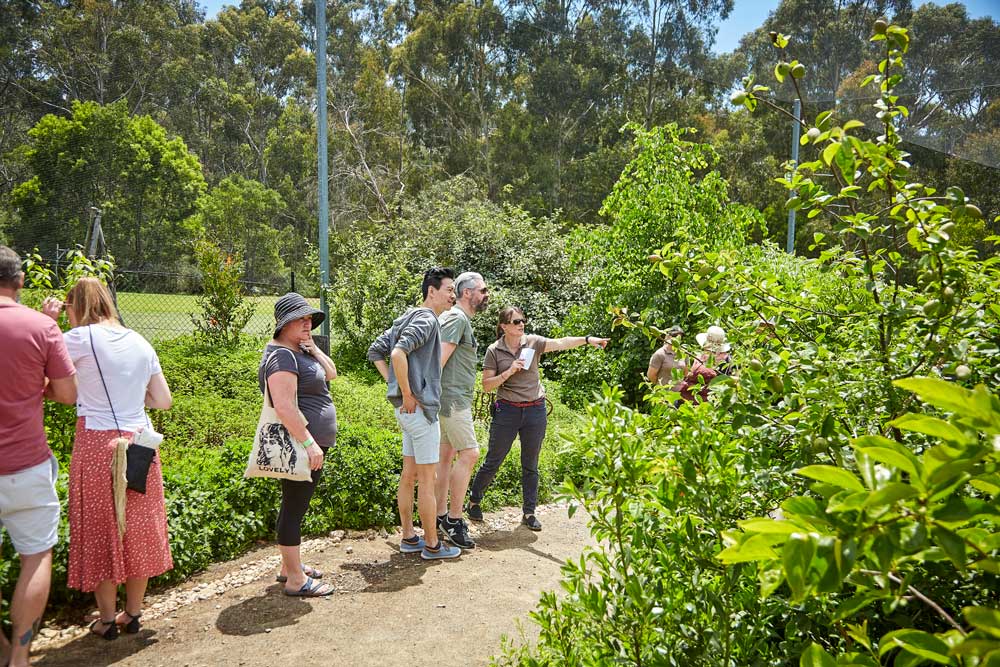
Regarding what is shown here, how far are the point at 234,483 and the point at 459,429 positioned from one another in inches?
56.8

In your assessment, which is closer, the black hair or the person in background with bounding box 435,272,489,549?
the black hair

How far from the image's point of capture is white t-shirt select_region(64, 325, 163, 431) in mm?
3383

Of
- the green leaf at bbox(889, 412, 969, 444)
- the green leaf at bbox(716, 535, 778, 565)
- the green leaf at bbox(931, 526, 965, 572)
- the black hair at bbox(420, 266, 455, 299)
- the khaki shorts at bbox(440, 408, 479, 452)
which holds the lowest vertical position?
the khaki shorts at bbox(440, 408, 479, 452)

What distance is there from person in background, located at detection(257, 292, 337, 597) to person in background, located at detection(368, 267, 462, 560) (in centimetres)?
48

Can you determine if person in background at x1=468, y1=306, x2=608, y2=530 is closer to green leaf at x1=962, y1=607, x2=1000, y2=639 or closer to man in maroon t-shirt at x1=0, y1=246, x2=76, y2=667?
man in maroon t-shirt at x1=0, y1=246, x2=76, y2=667

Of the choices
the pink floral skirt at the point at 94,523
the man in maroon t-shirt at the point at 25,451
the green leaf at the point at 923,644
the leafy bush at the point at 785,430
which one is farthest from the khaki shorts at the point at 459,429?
the green leaf at the point at 923,644

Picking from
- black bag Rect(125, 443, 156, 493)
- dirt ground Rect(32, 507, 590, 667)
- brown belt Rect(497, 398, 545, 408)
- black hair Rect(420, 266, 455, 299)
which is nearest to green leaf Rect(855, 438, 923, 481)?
dirt ground Rect(32, 507, 590, 667)

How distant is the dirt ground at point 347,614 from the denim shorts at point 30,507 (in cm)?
60

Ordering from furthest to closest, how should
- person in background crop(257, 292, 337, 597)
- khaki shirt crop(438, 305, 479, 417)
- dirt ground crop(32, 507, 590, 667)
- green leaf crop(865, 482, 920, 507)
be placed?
khaki shirt crop(438, 305, 479, 417) < person in background crop(257, 292, 337, 597) < dirt ground crop(32, 507, 590, 667) < green leaf crop(865, 482, 920, 507)

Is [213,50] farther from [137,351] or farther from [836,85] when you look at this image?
[137,351]

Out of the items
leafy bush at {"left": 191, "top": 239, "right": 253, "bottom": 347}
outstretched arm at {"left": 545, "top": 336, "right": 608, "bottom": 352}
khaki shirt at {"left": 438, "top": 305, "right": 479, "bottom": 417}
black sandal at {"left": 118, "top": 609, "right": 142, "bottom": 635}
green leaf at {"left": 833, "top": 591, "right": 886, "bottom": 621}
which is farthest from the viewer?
leafy bush at {"left": 191, "top": 239, "right": 253, "bottom": 347}

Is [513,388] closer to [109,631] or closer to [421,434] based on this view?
[421,434]

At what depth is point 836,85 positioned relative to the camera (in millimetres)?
16344

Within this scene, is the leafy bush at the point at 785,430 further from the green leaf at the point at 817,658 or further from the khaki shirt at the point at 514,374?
the khaki shirt at the point at 514,374
